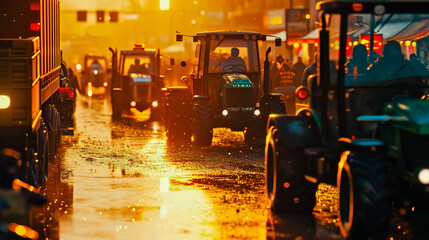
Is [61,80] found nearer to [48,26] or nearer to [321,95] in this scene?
[48,26]

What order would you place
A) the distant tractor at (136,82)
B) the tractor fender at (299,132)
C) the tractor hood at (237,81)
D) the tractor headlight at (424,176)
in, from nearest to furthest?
the tractor headlight at (424,176) → the tractor fender at (299,132) → the tractor hood at (237,81) → the distant tractor at (136,82)

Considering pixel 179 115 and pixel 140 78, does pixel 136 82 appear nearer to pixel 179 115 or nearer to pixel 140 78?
pixel 140 78

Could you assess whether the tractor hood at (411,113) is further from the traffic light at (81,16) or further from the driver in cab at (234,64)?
the traffic light at (81,16)

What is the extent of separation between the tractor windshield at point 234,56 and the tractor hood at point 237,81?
0.23 m

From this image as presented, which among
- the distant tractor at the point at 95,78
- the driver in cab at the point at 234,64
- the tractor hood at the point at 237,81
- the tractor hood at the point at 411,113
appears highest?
the tractor hood at the point at 411,113

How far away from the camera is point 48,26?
17875mm

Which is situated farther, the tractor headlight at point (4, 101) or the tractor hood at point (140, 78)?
the tractor hood at point (140, 78)

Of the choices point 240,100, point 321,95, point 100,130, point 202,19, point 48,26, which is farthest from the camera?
point 202,19

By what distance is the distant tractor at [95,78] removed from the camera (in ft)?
175

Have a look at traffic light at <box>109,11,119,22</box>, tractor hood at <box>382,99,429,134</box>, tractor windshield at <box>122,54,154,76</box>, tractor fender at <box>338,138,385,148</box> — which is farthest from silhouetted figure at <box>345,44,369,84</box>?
traffic light at <box>109,11,119,22</box>

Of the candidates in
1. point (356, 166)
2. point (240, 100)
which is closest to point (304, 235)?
point (356, 166)

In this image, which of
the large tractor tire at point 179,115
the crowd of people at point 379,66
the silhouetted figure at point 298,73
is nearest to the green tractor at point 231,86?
the large tractor tire at point 179,115

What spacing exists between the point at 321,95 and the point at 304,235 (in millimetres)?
1629

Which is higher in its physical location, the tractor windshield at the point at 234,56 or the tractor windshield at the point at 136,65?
the tractor windshield at the point at 234,56
